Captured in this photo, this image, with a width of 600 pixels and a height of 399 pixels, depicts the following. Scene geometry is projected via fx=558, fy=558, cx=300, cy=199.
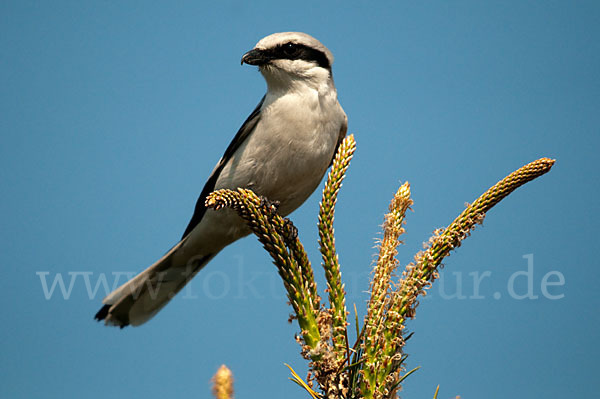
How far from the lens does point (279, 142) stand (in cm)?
363

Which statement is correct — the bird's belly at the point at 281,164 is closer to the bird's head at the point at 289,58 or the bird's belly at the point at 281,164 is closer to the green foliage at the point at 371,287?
the bird's head at the point at 289,58

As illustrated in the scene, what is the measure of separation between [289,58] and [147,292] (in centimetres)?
198

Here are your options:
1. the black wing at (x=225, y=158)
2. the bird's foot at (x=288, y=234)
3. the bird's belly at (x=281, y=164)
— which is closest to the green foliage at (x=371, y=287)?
the bird's foot at (x=288, y=234)

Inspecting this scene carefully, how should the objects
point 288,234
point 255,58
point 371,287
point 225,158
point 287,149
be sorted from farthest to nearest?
point 225,158, point 255,58, point 287,149, point 288,234, point 371,287

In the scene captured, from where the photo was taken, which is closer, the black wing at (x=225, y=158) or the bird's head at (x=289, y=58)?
the bird's head at (x=289, y=58)

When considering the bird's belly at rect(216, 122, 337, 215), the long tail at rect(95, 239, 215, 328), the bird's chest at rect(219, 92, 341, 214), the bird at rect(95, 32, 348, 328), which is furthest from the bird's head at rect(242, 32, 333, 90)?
the long tail at rect(95, 239, 215, 328)

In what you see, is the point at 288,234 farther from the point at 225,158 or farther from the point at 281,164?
the point at 225,158

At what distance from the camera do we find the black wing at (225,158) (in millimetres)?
3906

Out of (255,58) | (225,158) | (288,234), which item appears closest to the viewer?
(288,234)

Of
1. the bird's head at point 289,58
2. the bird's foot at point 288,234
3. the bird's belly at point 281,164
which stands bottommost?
the bird's foot at point 288,234

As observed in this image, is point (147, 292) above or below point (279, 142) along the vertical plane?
below

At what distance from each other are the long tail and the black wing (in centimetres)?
21

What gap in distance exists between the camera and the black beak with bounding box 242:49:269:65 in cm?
372

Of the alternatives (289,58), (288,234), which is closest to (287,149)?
(289,58)
